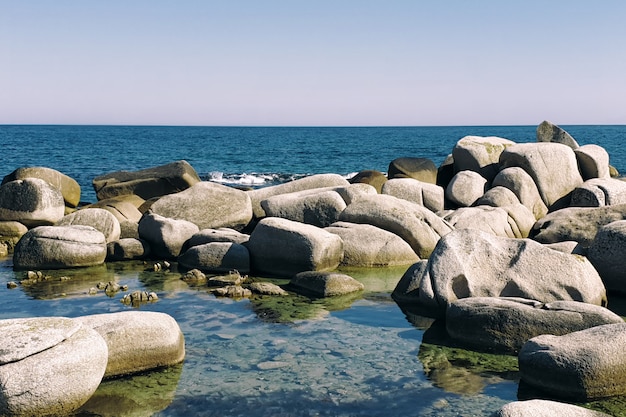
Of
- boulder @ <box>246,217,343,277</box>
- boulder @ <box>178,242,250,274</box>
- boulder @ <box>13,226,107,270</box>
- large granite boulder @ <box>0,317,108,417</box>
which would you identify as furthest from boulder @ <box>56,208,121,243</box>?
large granite boulder @ <box>0,317,108,417</box>

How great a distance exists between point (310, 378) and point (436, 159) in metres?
A: 51.8

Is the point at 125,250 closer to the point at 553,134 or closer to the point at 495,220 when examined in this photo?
the point at 495,220

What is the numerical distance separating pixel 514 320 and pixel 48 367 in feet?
18.5

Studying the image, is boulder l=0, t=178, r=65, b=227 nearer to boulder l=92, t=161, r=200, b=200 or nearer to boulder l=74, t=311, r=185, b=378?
boulder l=92, t=161, r=200, b=200

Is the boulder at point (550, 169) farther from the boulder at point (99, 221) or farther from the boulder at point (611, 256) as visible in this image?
the boulder at point (99, 221)

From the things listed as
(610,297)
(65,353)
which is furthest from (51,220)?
(610,297)

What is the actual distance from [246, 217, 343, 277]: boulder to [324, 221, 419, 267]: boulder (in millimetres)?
391

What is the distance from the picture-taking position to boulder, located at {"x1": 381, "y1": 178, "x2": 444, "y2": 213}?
18.5 m

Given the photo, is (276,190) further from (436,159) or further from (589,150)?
(436,159)

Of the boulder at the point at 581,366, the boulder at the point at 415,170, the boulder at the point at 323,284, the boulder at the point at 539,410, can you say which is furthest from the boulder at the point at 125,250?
the boulder at the point at 539,410

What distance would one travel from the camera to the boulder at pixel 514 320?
920 centimetres

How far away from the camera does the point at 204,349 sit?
939 cm

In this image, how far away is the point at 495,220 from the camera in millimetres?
16828

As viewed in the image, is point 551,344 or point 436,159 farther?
point 436,159
